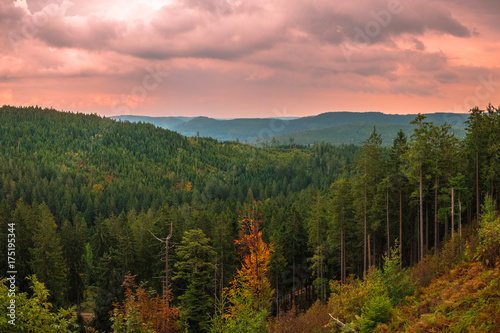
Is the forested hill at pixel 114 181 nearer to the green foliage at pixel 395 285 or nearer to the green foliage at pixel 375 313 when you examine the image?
the green foliage at pixel 395 285

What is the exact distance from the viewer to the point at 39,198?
11225 cm

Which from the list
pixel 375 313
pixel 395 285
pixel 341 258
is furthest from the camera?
pixel 341 258

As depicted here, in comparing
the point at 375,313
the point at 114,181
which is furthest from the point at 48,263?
the point at 114,181

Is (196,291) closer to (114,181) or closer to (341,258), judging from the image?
(341,258)

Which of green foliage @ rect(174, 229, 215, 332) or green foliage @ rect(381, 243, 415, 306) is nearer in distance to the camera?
green foliage @ rect(381, 243, 415, 306)

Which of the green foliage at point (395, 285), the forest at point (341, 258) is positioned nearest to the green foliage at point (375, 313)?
the forest at point (341, 258)

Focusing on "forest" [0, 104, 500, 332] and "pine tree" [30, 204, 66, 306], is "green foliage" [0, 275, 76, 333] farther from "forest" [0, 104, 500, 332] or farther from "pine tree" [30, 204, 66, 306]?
"pine tree" [30, 204, 66, 306]

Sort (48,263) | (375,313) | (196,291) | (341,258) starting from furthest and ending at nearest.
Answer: (48,263), (341,258), (196,291), (375,313)

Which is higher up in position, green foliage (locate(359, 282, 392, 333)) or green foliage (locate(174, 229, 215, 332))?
green foliage (locate(359, 282, 392, 333))

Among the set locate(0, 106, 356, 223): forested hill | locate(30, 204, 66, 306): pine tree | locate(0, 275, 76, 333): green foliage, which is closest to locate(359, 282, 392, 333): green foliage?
locate(0, 275, 76, 333): green foliage

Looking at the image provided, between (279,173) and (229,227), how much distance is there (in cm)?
14475

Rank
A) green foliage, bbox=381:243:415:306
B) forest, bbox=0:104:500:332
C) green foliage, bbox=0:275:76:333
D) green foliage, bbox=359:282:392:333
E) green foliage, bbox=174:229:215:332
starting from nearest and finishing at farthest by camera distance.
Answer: green foliage, bbox=0:275:76:333 → green foliage, bbox=359:282:392:333 → forest, bbox=0:104:500:332 → green foliage, bbox=381:243:415:306 → green foliage, bbox=174:229:215:332

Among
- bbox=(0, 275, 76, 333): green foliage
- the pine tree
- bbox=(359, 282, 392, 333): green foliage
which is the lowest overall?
the pine tree

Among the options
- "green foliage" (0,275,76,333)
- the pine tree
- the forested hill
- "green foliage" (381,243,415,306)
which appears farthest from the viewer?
the forested hill
